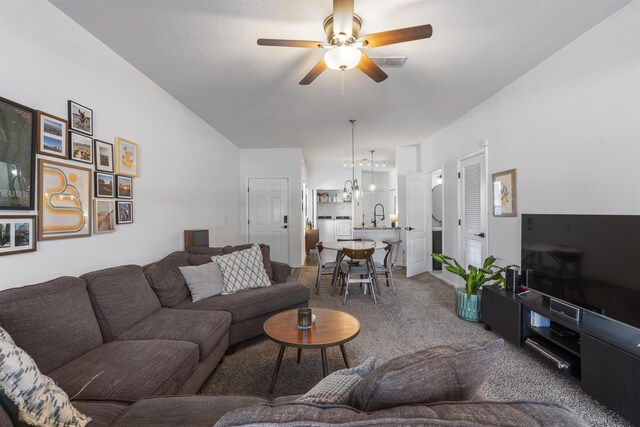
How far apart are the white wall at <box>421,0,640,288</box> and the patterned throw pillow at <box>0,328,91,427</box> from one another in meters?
3.37

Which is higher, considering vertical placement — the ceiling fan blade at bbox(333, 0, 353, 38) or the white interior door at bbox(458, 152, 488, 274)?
the ceiling fan blade at bbox(333, 0, 353, 38)

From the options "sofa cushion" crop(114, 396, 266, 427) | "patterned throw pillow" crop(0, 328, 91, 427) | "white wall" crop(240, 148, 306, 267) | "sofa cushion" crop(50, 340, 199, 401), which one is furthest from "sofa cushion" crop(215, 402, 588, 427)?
"white wall" crop(240, 148, 306, 267)

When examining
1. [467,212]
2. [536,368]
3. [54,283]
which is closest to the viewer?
[54,283]

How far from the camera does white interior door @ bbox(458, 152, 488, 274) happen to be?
380 centimetres

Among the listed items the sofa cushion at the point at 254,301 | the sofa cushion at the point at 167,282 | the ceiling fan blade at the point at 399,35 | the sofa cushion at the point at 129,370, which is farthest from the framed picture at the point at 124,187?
the ceiling fan blade at the point at 399,35

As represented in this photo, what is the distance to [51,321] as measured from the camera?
1517 mm

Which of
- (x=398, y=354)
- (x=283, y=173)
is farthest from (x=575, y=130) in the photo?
(x=283, y=173)

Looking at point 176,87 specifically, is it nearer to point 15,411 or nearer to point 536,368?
point 15,411

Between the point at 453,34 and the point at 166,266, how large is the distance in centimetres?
322

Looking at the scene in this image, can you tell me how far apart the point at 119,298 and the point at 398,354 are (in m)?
2.27

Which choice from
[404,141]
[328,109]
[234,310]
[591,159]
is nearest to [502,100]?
[591,159]

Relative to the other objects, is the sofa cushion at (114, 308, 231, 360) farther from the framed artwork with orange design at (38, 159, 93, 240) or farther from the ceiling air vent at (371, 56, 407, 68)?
the ceiling air vent at (371, 56, 407, 68)

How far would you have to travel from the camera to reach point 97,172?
2336mm

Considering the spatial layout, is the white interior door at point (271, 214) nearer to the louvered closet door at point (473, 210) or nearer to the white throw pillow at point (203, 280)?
the white throw pillow at point (203, 280)
